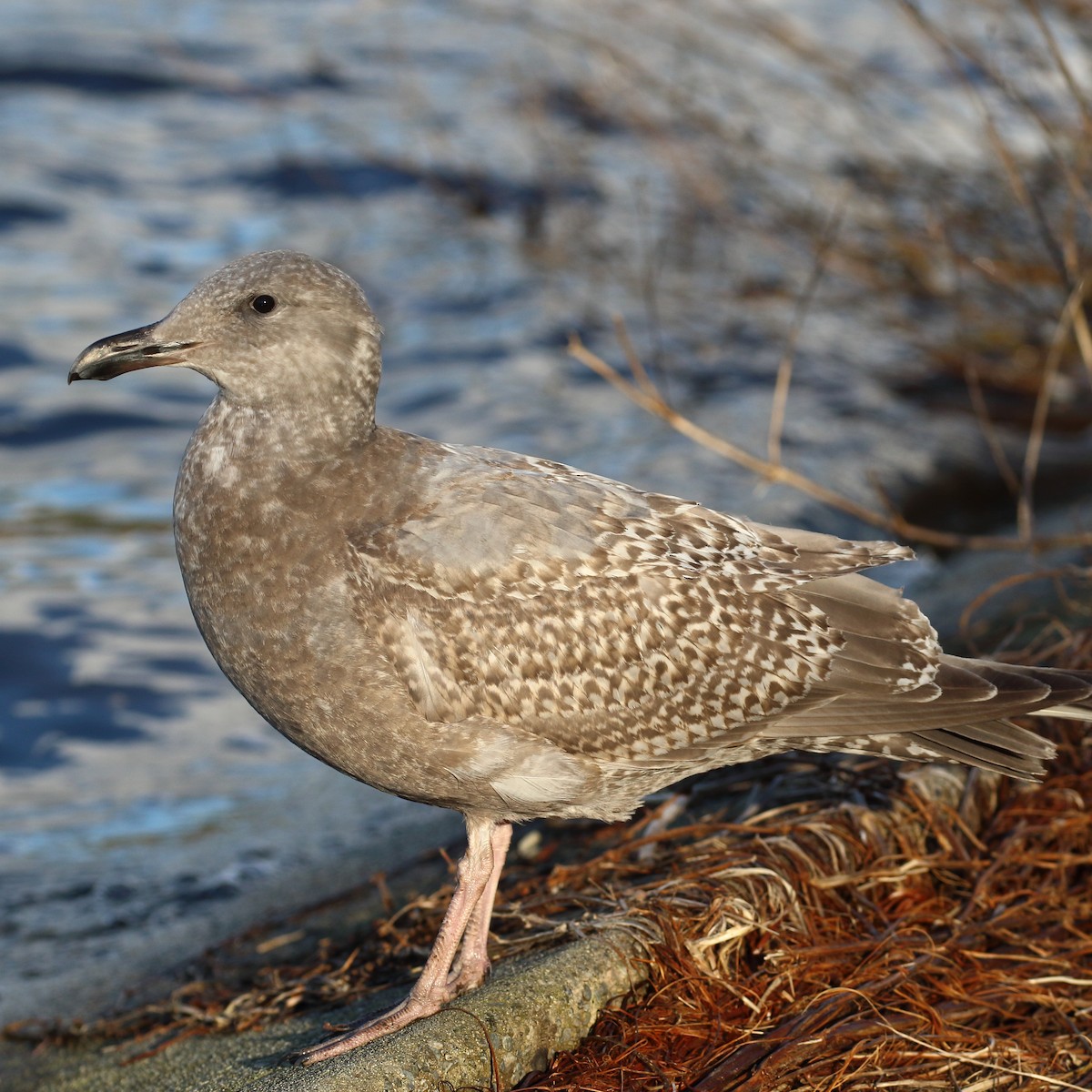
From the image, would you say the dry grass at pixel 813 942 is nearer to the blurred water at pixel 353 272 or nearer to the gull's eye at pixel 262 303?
the blurred water at pixel 353 272

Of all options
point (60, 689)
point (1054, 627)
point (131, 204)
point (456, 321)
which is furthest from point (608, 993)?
point (131, 204)

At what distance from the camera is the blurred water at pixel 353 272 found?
6.75 m

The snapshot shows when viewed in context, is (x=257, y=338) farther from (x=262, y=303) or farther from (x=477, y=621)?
(x=477, y=621)

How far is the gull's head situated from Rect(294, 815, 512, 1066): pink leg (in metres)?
1.33

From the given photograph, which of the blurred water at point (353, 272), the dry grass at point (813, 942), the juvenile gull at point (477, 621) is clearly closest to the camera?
the dry grass at point (813, 942)

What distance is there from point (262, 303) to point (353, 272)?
8.14 metres

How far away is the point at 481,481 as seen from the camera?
156 inches

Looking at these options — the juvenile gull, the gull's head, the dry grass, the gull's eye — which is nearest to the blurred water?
the dry grass

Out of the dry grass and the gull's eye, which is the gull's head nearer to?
the gull's eye

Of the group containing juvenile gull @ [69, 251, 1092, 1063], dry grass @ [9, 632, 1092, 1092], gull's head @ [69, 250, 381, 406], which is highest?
gull's head @ [69, 250, 381, 406]

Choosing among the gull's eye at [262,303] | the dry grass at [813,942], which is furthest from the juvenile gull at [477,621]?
the dry grass at [813,942]

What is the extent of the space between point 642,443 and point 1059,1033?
20.5 ft

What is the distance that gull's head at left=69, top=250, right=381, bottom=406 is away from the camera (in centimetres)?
395

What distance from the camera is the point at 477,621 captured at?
3764mm
